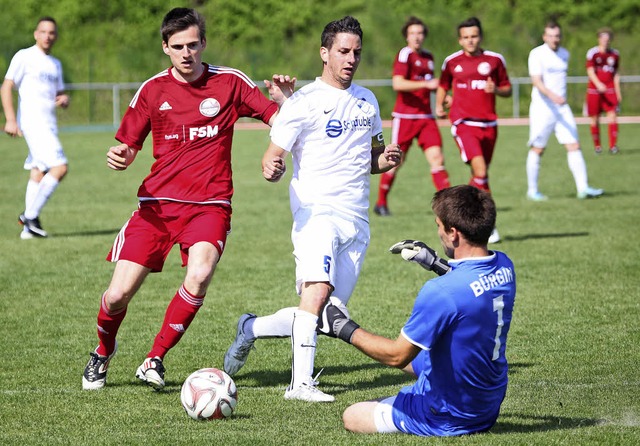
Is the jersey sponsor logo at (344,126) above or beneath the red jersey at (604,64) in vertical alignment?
beneath

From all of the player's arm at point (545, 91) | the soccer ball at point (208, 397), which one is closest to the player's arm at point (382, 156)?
the soccer ball at point (208, 397)

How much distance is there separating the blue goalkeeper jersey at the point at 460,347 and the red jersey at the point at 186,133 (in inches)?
80.2

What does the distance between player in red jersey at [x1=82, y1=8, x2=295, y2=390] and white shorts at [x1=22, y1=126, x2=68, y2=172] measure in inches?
268

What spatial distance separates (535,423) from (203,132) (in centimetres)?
267

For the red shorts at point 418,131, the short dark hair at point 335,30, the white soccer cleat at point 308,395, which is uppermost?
Answer: the short dark hair at point 335,30

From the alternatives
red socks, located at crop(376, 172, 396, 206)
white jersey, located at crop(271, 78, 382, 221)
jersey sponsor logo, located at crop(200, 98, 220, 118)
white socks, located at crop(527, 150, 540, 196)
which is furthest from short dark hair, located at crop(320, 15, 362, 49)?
white socks, located at crop(527, 150, 540, 196)

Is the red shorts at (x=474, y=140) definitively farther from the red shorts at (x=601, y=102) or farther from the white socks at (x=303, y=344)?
the red shorts at (x=601, y=102)

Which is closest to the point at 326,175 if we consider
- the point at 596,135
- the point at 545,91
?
the point at 545,91

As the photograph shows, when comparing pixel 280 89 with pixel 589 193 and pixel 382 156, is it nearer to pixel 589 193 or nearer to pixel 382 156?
pixel 382 156

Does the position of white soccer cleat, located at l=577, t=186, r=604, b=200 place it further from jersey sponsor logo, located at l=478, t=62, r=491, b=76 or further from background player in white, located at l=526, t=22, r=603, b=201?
jersey sponsor logo, located at l=478, t=62, r=491, b=76

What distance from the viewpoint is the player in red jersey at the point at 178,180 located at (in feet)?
20.9

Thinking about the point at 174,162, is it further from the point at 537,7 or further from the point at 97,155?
the point at 537,7

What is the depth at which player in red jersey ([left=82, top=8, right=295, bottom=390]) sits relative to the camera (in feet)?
20.9

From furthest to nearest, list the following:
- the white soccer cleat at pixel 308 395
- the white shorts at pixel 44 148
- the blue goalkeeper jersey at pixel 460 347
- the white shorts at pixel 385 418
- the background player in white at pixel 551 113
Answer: the background player in white at pixel 551 113
the white shorts at pixel 44 148
the white soccer cleat at pixel 308 395
the white shorts at pixel 385 418
the blue goalkeeper jersey at pixel 460 347
